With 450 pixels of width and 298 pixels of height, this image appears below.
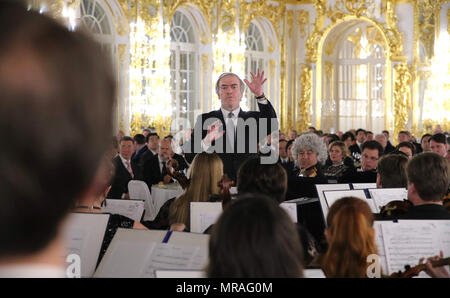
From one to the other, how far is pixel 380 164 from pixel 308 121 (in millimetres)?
13154

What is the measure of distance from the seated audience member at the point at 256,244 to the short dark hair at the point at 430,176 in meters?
2.20

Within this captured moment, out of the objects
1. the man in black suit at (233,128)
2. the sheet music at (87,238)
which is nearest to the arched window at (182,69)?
the man in black suit at (233,128)

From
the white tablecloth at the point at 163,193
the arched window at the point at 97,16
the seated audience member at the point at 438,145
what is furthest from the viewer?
the arched window at the point at 97,16

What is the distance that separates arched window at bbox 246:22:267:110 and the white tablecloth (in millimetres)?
9026

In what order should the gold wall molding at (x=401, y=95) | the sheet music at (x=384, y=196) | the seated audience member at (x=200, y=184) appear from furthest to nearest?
the gold wall molding at (x=401, y=95)
the seated audience member at (x=200, y=184)
the sheet music at (x=384, y=196)

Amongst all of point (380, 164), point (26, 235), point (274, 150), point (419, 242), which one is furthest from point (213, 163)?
point (26, 235)

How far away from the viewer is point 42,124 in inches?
23.3

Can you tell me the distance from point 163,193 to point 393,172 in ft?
10.5

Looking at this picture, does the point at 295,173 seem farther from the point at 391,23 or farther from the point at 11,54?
the point at 391,23

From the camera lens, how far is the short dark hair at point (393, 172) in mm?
4657

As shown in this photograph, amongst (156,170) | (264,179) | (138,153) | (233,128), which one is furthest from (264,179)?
(138,153)

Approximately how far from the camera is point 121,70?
13.6 meters

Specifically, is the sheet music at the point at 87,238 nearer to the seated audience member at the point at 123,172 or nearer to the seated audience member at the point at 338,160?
the seated audience member at the point at 123,172

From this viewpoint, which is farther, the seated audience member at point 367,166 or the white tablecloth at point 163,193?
the white tablecloth at point 163,193
